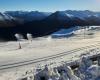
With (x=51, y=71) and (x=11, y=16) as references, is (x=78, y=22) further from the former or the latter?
(x=51, y=71)

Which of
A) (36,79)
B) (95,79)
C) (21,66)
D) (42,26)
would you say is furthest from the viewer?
(42,26)

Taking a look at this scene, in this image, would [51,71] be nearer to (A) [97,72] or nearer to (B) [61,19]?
(A) [97,72]

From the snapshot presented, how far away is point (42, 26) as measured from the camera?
2919cm

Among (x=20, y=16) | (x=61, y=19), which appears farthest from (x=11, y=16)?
(x=61, y=19)

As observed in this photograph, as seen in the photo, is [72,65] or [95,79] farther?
[72,65]

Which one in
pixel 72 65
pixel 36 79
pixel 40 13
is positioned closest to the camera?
pixel 36 79

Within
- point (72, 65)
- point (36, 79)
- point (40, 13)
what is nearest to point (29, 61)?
point (72, 65)

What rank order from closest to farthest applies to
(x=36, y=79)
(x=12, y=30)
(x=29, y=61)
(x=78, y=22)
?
(x=36, y=79) < (x=29, y=61) < (x=12, y=30) < (x=78, y=22)

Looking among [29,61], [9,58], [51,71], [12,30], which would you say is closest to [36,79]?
[51,71]

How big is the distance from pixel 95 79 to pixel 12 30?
1751 cm

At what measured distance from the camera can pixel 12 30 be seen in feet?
88.2

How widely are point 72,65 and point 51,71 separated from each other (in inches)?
88.2

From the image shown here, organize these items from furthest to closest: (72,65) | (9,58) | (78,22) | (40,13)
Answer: (78,22) → (40,13) → (9,58) → (72,65)

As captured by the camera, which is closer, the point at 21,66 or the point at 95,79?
the point at 95,79
